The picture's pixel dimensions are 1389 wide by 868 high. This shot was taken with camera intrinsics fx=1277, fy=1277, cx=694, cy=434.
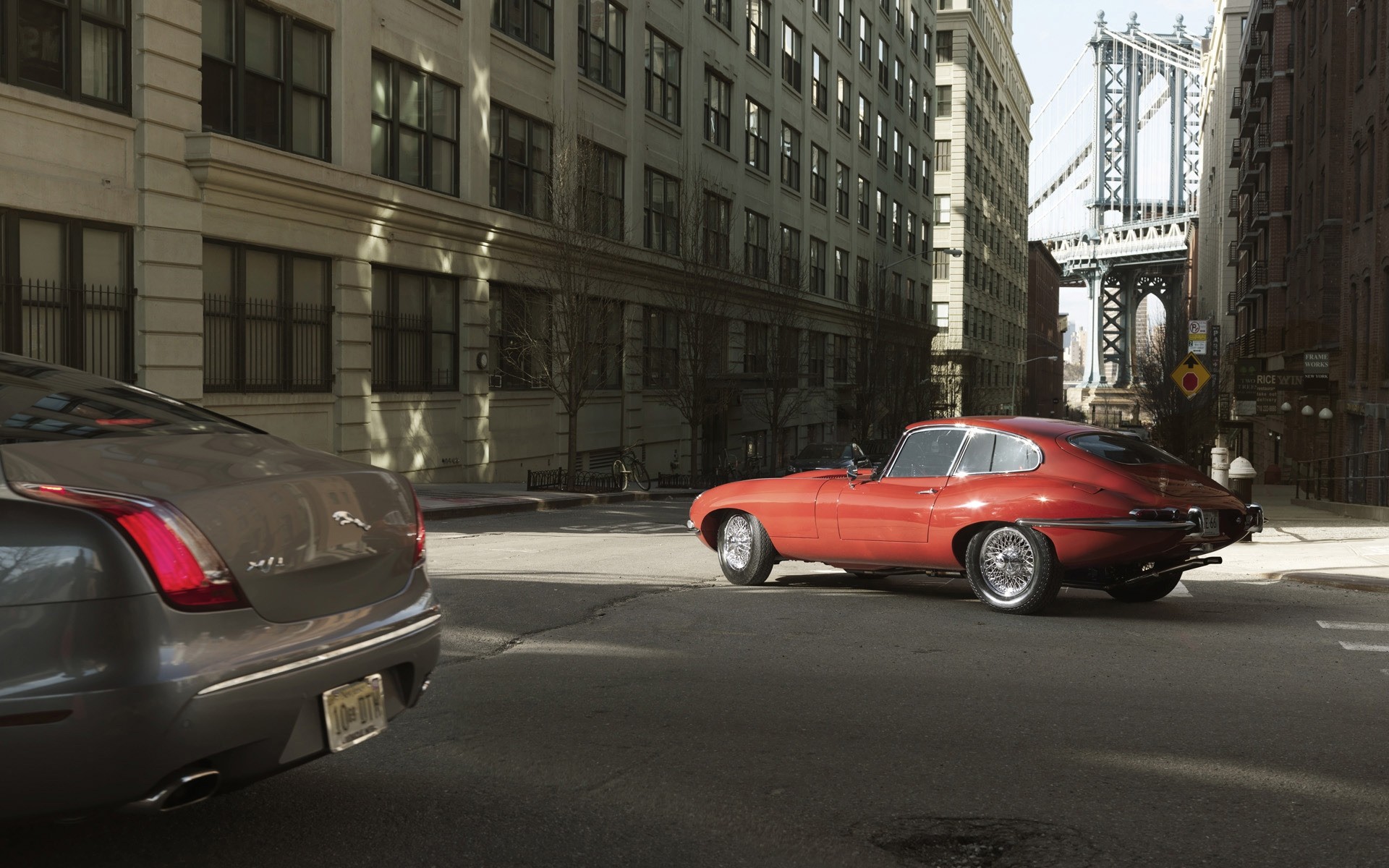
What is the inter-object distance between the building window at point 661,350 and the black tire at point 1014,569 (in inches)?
976

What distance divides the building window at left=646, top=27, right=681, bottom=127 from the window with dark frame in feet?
34.4

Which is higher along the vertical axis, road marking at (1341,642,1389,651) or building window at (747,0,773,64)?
building window at (747,0,773,64)

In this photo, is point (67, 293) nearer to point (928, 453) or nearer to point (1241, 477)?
point (928, 453)

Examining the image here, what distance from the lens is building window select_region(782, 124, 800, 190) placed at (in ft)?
153

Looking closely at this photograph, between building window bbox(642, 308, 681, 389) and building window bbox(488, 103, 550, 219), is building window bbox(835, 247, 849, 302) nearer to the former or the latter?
building window bbox(642, 308, 681, 389)

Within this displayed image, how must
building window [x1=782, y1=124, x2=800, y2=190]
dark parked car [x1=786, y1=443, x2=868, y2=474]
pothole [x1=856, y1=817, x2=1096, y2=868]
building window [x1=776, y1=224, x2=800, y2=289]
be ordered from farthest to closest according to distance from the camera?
building window [x1=782, y1=124, x2=800, y2=190], building window [x1=776, y1=224, x2=800, y2=289], dark parked car [x1=786, y1=443, x2=868, y2=474], pothole [x1=856, y1=817, x2=1096, y2=868]

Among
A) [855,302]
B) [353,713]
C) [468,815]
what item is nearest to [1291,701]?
[468,815]

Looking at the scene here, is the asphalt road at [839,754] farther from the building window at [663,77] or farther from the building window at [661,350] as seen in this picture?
the building window at [663,77]

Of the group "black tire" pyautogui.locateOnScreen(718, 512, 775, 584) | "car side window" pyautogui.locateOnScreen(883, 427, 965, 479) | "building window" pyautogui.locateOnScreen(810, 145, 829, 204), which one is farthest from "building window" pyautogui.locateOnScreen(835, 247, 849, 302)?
"car side window" pyautogui.locateOnScreen(883, 427, 965, 479)

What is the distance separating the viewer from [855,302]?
55.2 meters

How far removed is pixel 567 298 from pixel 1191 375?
472 inches

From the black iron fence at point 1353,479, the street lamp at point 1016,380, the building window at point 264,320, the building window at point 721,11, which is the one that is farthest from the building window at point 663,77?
the street lamp at point 1016,380

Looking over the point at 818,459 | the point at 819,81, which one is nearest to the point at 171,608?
the point at 818,459

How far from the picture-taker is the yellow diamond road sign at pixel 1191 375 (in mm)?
20297
